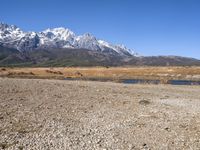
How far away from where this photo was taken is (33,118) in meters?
30.7

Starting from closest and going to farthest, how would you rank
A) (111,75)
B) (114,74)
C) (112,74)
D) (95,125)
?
(95,125) < (111,75) < (114,74) < (112,74)

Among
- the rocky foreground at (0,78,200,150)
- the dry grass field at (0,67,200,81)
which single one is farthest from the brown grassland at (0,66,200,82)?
the rocky foreground at (0,78,200,150)

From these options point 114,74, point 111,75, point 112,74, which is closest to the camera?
point 111,75

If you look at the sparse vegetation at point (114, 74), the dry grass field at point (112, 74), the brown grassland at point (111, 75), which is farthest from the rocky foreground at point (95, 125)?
the dry grass field at point (112, 74)

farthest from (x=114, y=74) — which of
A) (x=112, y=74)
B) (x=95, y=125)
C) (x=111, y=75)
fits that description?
(x=95, y=125)

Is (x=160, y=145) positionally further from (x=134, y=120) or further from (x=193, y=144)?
(x=134, y=120)

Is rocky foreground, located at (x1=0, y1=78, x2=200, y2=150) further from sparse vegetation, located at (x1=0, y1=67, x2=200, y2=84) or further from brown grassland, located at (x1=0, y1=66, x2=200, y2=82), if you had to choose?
brown grassland, located at (x1=0, y1=66, x2=200, y2=82)

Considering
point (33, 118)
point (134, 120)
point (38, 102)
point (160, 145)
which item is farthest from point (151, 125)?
point (38, 102)

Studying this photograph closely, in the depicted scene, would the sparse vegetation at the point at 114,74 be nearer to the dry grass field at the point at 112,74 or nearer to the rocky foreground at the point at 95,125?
the dry grass field at the point at 112,74

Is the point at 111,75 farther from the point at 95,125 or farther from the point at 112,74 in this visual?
the point at 95,125

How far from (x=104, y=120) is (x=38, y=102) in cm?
1221

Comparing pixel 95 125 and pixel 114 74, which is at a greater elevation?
pixel 95 125

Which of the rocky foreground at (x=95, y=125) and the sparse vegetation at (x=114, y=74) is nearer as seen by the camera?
the rocky foreground at (x=95, y=125)

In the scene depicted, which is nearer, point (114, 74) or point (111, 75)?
point (111, 75)
